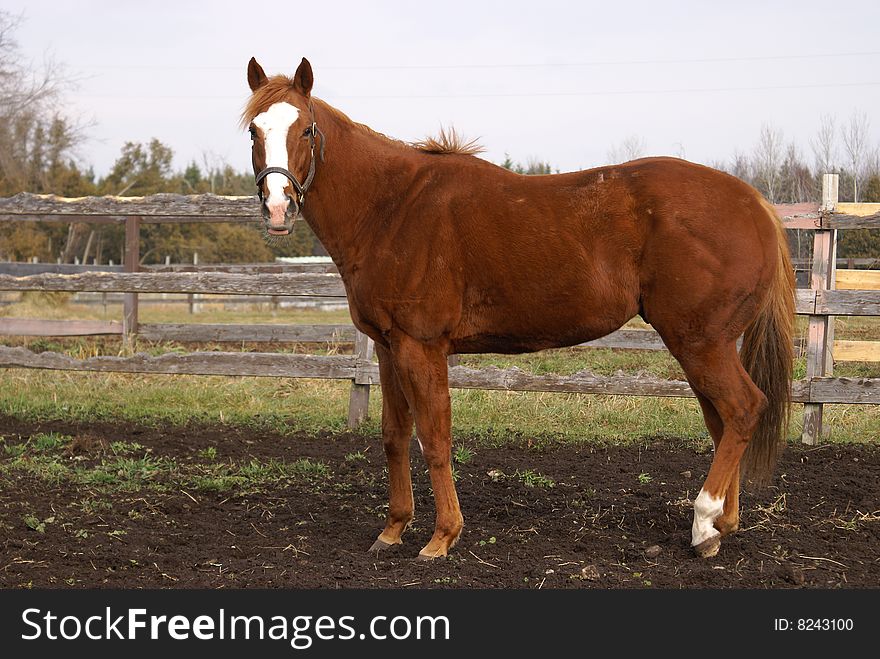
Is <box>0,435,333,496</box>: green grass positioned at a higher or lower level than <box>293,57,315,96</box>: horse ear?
lower

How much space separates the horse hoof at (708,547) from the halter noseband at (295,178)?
2.59m

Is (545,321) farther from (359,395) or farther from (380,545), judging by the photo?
(359,395)

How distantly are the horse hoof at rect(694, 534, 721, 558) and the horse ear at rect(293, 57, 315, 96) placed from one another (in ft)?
9.95

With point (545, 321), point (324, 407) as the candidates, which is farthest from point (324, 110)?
point (324, 407)

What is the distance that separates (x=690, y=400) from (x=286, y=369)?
158 inches

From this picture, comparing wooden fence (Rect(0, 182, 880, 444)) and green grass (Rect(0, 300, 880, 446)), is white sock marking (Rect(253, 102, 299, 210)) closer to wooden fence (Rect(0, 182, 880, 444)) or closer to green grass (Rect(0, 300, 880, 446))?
green grass (Rect(0, 300, 880, 446))

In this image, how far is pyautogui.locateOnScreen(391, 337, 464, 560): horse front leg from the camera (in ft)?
14.2

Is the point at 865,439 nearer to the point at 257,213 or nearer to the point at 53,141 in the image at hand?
the point at 257,213

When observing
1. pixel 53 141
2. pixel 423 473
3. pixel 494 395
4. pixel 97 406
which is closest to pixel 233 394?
pixel 97 406

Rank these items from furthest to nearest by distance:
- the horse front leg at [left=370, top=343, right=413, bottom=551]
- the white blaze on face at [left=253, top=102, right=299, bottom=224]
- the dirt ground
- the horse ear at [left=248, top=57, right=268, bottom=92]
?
1. the horse front leg at [left=370, top=343, right=413, bottom=551]
2. the horse ear at [left=248, top=57, right=268, bottom=92]
3. the white blaze on face at [left=253, top=102, right=299, bottom=224]
4. the dirt ground

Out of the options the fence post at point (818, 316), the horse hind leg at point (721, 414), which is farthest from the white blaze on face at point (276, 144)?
the fence post at point (818, 316)

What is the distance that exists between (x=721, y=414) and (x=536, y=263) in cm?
121

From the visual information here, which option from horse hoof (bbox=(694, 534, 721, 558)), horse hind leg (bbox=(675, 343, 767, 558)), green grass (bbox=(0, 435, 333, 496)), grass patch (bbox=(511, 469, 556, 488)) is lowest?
green grass (bbox=(0, 435, 333, 496))

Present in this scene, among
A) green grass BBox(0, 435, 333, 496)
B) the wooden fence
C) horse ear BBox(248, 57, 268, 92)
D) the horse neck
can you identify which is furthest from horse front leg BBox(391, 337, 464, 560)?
the wooden fence
